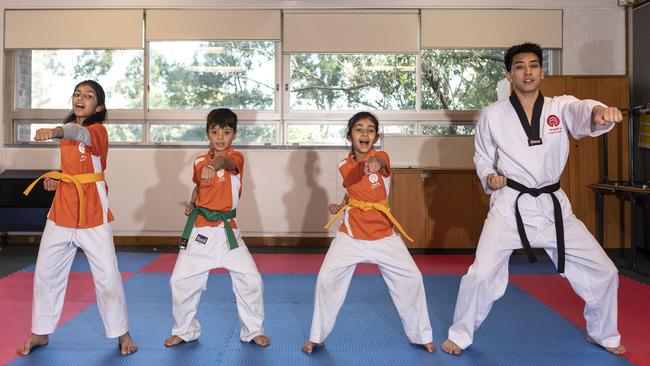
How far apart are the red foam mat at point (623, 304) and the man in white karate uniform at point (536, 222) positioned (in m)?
0.19

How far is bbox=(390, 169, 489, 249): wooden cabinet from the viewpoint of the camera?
5.58 metres

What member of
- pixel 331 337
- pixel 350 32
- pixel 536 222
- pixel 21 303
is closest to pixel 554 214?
pixel 536 222

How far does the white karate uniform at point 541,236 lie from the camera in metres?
2.48

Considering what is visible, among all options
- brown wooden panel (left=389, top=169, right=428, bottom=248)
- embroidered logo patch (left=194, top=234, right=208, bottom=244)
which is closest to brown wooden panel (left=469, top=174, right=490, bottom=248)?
brown wooden panel (left=389, top=169, right=428, bottom=248)

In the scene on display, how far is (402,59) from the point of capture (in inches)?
251

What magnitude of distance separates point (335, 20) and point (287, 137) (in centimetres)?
159

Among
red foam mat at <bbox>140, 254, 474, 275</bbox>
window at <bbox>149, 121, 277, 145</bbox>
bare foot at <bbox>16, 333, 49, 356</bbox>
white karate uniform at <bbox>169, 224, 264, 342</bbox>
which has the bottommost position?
red foam mat at <bbox>140, 254, 474, 275</bbox>

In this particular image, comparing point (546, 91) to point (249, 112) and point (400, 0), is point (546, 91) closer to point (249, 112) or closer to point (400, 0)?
point (400, 0)

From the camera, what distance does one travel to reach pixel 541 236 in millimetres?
2486

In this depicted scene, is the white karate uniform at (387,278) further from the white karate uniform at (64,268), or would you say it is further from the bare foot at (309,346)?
the white karate uniform at (64,268)

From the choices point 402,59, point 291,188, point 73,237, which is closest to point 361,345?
point 73,237

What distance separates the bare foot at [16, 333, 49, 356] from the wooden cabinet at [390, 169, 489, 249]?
381 centimetres

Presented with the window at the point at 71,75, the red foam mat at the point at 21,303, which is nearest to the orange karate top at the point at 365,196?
the red foam mat at the point at 21,303

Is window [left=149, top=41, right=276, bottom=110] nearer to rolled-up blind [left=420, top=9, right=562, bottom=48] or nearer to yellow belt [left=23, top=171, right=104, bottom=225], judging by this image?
rolled-up blind [left=420, top=9, right=562, bottom=48]
